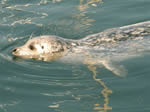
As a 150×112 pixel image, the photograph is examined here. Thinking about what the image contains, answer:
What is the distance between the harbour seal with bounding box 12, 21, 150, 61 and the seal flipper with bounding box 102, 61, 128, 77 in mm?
640

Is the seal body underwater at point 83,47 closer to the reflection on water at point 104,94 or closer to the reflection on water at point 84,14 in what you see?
the reflection on water at point 104,94

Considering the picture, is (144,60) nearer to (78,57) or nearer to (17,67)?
(78,57)

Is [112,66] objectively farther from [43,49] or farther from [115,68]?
[43,49]

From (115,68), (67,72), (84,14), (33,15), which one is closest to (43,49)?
(67,72)

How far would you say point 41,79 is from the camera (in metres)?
6.02

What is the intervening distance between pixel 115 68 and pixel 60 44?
137 centimetres

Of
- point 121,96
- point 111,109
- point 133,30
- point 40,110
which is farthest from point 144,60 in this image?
point 40,110

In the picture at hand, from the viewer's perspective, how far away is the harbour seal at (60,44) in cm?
705

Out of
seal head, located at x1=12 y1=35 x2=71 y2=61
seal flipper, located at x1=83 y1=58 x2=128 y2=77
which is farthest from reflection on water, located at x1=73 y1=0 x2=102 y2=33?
seal flipper, located at x1=83 y1=58 x2=128 y2=77

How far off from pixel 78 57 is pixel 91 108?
2.06 metres

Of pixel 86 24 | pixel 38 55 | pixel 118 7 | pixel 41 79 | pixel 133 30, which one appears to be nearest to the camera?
pixel 41 79

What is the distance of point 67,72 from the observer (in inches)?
248

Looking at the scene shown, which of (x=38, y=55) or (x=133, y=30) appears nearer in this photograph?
(x=38, y=55)

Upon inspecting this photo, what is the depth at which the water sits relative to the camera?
5117 mm
